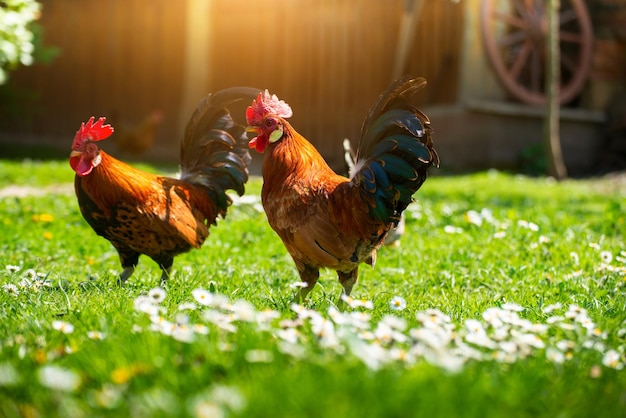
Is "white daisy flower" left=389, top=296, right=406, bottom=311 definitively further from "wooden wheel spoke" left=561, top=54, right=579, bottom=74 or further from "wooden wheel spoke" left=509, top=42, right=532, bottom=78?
"wooden wheel spoke" left=561, top=54, right=579, bottom=74

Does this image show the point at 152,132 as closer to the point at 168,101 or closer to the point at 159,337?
the point at 168,101

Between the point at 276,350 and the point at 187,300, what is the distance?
4.51 ft

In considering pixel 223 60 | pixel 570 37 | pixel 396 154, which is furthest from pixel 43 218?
pixel 570 37

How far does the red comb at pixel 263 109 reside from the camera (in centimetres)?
391

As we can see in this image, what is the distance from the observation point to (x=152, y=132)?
43.5 ft

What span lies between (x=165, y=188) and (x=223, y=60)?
11.1m

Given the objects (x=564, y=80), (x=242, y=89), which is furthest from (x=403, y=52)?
(x=242, y=89)

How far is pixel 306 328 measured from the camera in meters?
2.92

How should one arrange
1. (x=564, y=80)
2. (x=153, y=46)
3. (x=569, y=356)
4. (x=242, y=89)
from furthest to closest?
1. (x=153, y=46)
2. (x=564, y=80)
3. (x=242, y=89)
4. (x=569, y=356)

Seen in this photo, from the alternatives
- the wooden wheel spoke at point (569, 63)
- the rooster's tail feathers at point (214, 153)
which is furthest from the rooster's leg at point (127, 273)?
the wooden wheel spoke at point (569, 63)

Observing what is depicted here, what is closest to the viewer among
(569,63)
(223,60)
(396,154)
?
(396,154)

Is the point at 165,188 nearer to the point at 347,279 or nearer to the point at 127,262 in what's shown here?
the point at 127,262

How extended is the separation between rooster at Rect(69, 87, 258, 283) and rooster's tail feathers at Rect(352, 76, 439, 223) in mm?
875

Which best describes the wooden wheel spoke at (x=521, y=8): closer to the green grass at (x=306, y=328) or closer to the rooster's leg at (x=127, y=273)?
the green grass at (x=306, y=328)
